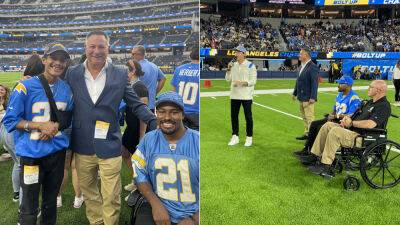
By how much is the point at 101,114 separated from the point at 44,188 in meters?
0.76

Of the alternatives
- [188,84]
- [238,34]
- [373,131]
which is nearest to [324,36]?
[238,34]

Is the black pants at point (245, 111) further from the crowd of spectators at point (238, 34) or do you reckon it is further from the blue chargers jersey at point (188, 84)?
the crowd of spectators at point (238, 34)

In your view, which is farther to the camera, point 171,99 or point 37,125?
point 37,125

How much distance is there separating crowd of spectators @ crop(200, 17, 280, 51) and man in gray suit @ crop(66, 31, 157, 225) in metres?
25.6

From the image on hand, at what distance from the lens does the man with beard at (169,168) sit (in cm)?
198

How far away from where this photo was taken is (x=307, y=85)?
643 centimetres

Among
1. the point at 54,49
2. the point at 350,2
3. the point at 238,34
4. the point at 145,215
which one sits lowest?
the point at 145,215

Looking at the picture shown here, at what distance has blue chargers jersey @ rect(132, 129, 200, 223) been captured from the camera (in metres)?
1.97

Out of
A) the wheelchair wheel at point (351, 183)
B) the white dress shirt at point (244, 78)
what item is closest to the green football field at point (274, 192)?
the wheelchair wheel at point (351, 183)

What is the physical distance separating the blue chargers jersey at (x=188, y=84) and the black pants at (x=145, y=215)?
2.15 ft

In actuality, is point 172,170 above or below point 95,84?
below

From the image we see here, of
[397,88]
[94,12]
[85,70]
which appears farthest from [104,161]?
[397,88]

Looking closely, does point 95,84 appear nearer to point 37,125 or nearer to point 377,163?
point 37,125

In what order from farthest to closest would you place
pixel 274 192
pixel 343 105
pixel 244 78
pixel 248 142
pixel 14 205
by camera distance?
pixel 248 142 → pixel 244 78 → pixel 343 105 → pixel 274 192 → pixel 14 205
